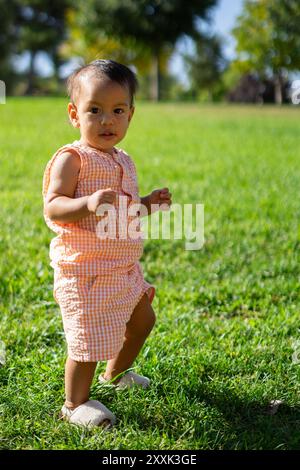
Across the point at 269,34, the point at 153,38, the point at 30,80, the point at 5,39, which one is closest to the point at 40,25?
the point at 30,80

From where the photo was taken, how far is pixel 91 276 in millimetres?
2145

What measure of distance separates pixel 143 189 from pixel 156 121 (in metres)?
9.41

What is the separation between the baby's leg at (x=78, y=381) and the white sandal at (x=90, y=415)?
1.0 inches

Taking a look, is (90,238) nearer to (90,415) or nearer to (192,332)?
(90,415)

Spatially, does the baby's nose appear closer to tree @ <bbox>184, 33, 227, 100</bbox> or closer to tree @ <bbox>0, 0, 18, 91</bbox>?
tree @ <bbox>0, 0, 18, 91</bbox>

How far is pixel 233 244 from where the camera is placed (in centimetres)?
447

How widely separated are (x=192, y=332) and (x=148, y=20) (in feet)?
107

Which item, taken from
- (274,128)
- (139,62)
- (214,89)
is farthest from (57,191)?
(214,89)

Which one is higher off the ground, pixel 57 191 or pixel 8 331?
pixel 57 191

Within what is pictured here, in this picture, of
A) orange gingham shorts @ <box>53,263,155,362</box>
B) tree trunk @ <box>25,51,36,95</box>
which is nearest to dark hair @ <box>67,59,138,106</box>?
orange gingham shorts @ <box>53,263,155,362</box>

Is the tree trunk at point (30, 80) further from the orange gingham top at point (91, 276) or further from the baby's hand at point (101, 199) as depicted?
the baby's hand at point (101, 199)

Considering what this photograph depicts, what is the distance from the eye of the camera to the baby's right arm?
2031mm

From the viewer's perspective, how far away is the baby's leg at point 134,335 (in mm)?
2379
